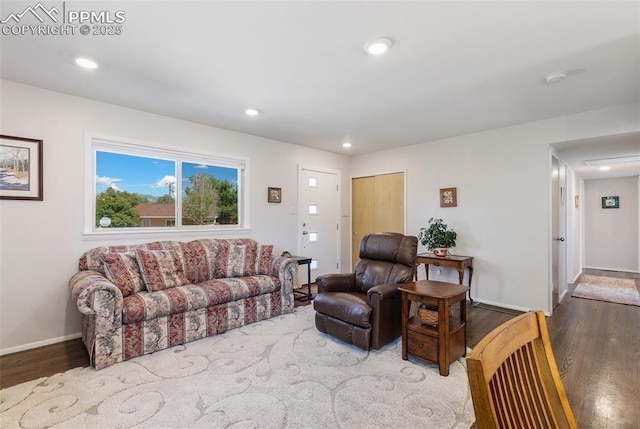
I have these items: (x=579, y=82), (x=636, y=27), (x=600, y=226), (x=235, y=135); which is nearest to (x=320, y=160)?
(x=235, y=135)

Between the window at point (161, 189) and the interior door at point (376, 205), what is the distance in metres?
2.38

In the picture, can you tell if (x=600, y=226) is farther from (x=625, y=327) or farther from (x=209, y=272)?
(x=209, y=272)

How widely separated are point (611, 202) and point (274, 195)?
766 cm

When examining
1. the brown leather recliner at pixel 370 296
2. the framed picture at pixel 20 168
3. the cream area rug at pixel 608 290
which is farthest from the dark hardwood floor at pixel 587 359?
the framed picture at pixel 20 168

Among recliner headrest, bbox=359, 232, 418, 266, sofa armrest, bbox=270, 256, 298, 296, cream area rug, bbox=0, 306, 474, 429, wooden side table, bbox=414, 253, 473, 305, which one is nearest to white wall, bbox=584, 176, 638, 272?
wooden side table, bbox=414, 253, 473, 305

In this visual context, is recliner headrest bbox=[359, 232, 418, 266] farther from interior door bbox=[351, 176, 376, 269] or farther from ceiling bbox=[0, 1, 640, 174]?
interior door bbox=[351, 176, 376, 269]

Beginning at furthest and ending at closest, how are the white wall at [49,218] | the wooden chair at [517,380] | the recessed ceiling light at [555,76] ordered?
the white wall at [49,218]
the recessed ceiling light at [555,76]
the wooden chair at [517,380]

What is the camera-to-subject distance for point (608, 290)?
497 cm

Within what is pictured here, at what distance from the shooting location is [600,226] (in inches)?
281

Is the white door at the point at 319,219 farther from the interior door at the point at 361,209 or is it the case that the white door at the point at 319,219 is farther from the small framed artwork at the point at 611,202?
the small framed artwork at the point at 611,202

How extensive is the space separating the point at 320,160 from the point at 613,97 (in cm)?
382

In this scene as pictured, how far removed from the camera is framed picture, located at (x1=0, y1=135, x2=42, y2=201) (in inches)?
107

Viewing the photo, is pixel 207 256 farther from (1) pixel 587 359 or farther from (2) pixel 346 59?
(1) pixel 587 359

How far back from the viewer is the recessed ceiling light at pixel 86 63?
2.36 m
